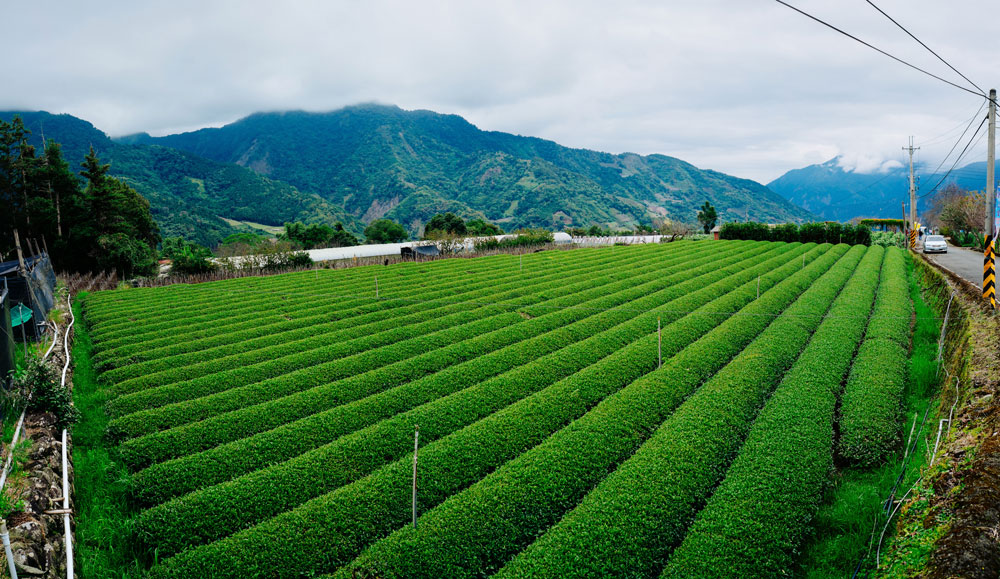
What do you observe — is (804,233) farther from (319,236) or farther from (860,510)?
(319,236)

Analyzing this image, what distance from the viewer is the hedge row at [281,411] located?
974cm

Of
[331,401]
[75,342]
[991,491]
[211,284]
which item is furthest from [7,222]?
[991,491]

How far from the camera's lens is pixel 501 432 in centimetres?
962

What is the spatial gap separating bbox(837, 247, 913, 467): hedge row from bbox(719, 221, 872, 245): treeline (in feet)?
129

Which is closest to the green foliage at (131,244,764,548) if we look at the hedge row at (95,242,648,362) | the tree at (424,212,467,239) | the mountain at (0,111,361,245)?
the hedge row at (95,242,648,362)

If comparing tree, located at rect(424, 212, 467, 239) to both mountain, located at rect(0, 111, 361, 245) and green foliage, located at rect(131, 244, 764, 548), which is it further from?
green foliage, located at rect(131, 244, 764, 548)

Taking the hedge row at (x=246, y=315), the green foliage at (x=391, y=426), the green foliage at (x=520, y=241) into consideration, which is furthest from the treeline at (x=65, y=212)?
the green foliage at (x=391, y=426)

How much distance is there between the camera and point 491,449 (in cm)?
907

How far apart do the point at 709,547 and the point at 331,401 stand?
341 inches

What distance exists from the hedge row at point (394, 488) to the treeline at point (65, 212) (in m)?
37.1

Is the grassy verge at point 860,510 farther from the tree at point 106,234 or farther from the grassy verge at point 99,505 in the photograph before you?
the tree at point 106,234

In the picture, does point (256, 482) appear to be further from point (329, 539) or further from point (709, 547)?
point (709, 547)

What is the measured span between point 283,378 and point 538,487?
8289mm

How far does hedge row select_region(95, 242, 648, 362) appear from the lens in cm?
1791
